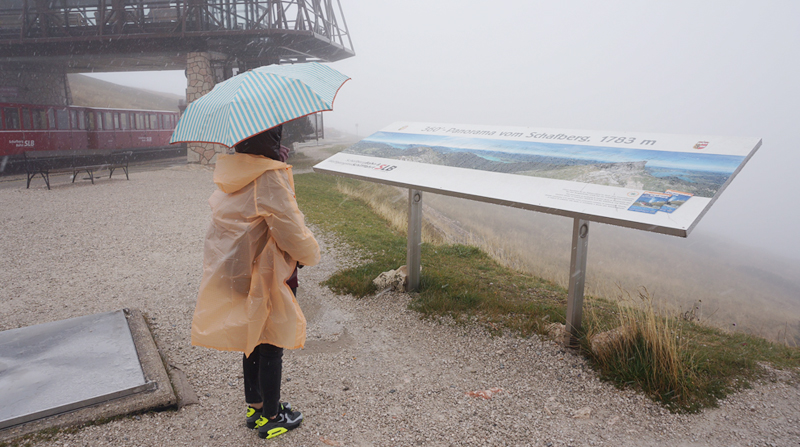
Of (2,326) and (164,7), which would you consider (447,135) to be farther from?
(164,7)

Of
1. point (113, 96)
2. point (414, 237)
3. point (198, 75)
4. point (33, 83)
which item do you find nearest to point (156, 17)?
point (198, 75)

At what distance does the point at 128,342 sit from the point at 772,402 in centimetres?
515

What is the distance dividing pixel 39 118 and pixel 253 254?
20.2m

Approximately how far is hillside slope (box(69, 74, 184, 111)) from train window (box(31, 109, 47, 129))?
30.5m

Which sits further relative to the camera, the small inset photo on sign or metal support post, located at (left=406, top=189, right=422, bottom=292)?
metal support post, located at (left=406, top=189, right=422, bottom=292)

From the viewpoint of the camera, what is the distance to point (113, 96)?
54.7 metres

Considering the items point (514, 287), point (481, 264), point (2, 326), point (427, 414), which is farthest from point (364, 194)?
point (427, 414)

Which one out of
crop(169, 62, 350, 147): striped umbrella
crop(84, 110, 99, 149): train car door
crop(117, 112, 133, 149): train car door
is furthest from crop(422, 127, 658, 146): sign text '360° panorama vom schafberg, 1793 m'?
crop(117, 112, 133, 149): train car door

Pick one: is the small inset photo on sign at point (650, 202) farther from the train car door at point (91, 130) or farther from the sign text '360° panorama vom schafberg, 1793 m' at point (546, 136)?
the train car door at point (91, 130)

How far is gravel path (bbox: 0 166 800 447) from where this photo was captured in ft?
9.80

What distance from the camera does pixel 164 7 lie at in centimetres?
1784

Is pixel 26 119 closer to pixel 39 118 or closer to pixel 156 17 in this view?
pixel 39 118

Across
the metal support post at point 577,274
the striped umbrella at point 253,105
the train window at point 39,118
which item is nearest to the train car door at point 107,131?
the train window at point 39,118

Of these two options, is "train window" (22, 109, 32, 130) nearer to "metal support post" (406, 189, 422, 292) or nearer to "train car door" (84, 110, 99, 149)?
"train car door" (84, 110, 99, 149)
